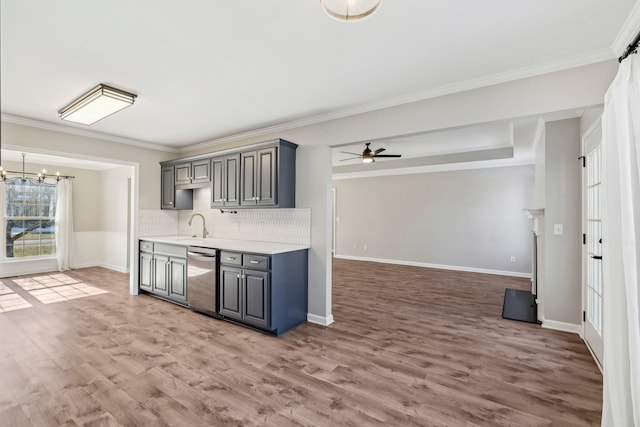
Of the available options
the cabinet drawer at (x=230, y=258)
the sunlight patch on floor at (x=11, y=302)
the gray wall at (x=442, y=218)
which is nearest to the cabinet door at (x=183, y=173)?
the cabinet drawer at (x=230, y=258)

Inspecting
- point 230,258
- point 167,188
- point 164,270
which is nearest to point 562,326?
point 230,258

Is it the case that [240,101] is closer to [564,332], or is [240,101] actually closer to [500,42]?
[500,42]

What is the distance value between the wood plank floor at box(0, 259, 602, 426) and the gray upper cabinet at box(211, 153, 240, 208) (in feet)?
5.15

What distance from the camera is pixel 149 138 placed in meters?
4.78

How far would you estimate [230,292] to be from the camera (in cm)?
360

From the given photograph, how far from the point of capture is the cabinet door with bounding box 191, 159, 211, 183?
14.8ft

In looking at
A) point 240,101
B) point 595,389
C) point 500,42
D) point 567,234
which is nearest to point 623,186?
point 500,42

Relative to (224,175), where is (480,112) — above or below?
above

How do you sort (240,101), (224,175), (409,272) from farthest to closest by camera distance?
(409,272), (224,175), (240,101)

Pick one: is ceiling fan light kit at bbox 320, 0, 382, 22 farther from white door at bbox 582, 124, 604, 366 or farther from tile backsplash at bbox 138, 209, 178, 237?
tile backsplash at bbox 138, 209, 178, 237

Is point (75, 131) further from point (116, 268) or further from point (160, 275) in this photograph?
point (116, 268)

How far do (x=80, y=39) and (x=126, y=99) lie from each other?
911 mm

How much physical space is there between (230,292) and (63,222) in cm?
567

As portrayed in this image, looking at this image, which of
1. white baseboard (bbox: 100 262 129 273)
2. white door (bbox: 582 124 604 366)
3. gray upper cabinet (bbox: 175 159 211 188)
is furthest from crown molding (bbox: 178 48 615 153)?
white baseboard (bbox: 100 262 129 273)
